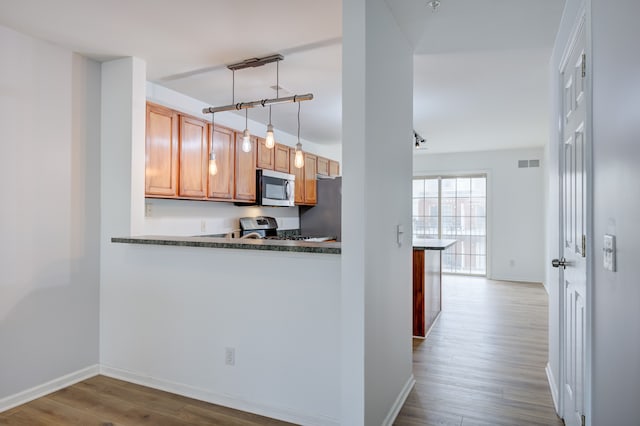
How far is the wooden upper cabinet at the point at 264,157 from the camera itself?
4680 millimetres

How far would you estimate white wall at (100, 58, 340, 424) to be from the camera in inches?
86.4

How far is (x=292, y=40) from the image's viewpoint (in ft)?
8.59

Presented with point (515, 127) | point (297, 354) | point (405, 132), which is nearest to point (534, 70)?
point (405, 132)

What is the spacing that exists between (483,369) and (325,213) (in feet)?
11.4

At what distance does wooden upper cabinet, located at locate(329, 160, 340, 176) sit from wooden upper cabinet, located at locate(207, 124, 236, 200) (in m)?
2.57

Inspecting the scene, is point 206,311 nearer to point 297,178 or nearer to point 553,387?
point 553,387

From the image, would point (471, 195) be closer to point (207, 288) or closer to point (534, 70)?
point (534, 70)

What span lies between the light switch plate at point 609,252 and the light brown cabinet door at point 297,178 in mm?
4361

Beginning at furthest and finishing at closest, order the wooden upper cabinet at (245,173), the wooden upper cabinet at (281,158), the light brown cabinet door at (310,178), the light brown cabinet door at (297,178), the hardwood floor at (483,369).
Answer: the light brown cabinet door at (310,178) → the light brown cabinet door at (297,178) → the wooden upper cabinet at (281,158) → the wooden upper cabinet at (245,173) → the hardwood floor at (483,369)

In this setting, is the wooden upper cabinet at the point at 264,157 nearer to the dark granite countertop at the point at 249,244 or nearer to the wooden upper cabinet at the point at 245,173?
the wooden upper cabinet at the point at 245,173

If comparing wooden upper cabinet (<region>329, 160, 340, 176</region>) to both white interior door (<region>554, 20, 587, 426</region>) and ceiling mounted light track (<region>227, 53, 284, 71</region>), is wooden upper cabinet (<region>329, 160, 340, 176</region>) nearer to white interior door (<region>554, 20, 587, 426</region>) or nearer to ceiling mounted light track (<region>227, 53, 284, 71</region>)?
ceiling mounted light track (<region>227, 53, 284, 71</region>)

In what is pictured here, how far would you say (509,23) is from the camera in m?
2.38

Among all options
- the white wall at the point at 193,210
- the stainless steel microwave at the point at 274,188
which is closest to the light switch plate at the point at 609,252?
the white wall at the point at 193,210

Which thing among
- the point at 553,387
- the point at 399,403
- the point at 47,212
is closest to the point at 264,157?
the point at 47,212
